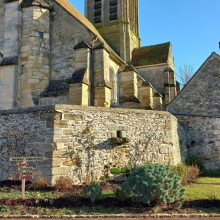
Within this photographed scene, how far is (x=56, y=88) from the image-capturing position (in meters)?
12.6

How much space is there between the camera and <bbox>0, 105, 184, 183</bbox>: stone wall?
27.8 feet

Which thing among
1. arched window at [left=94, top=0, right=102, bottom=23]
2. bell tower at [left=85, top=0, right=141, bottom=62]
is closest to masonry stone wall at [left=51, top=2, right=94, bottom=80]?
bell tower at [left=85, top=0, right=141, bottom=62]

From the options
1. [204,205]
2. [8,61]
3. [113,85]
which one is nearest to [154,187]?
[204,205]

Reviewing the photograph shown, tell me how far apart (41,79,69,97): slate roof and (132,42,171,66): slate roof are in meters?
12.7

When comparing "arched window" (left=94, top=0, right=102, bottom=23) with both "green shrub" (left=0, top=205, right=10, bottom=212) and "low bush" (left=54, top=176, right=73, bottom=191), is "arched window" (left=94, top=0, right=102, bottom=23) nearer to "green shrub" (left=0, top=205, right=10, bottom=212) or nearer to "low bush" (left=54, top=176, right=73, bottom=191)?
"low bush" (left=54, top=176, right=73, bottom=191)

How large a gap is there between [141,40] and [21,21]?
1696 centimetres

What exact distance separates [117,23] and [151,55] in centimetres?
430

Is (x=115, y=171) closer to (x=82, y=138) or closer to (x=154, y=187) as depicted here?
(x=82, y=138)

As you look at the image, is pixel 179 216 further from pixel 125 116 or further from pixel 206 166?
pixel 206 166

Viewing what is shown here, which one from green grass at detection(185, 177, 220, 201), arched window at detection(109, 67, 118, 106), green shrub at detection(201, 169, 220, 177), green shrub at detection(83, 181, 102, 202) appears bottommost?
green grass at detection(185, 177, 220, 201)

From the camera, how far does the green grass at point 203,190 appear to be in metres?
7.04

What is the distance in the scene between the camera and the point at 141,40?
28.3 meters

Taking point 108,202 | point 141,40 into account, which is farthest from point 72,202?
point 141,40

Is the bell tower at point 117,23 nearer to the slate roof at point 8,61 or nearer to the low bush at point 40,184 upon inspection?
the slate roof at point 8,61
